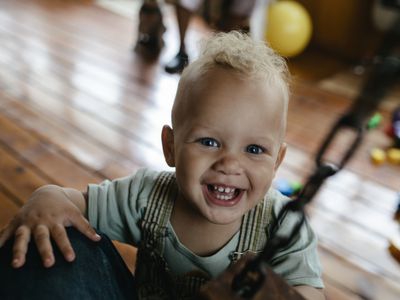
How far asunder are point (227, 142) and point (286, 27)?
1.96 meters

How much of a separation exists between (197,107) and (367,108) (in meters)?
0.42

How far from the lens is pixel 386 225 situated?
4.68 ft

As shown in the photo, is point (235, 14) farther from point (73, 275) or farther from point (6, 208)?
point (73, 275)

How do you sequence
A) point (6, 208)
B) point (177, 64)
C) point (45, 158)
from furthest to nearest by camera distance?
point (177, 64) → point (45, 158) → point (6, 208)

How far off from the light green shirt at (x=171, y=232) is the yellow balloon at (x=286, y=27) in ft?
5.95

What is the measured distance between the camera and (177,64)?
2.42 m

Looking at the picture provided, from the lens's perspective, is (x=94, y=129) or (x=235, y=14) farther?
(x=235, y=14)

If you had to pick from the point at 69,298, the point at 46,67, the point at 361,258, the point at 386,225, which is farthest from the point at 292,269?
the point at 46,67

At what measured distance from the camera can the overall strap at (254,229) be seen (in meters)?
0.75

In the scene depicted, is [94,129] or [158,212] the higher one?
[158,212]

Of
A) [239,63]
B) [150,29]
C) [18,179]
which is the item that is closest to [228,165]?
[239,63]

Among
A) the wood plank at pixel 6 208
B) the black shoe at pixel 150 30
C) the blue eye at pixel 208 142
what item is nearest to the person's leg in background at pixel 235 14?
the black shoe at pixel 150 30

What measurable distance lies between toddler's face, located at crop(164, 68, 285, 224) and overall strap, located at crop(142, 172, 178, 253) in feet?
0.35

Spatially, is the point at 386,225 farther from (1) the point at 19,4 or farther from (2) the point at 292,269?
(1) the point at 19,4
